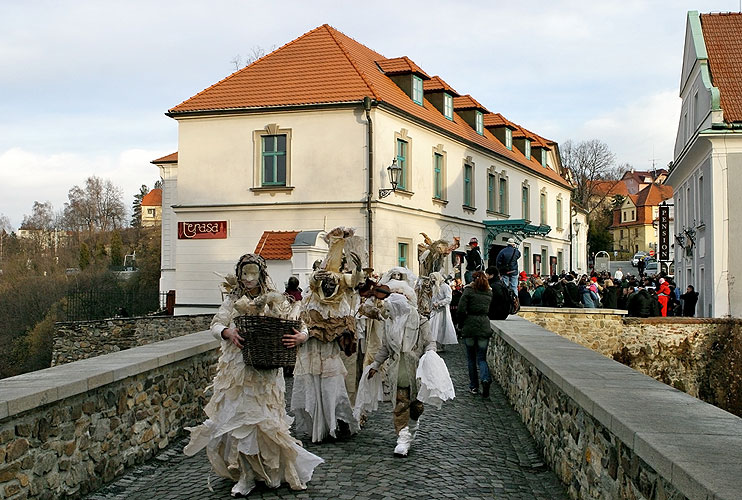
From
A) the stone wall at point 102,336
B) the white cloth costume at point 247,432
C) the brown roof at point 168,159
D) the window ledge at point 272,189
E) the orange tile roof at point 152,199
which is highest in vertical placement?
the orange tile roof at point 152,199

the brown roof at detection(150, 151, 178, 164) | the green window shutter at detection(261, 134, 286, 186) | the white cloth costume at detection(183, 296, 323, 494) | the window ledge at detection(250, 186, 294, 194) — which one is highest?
the brown roof at detection(150, 151, 178, 164)

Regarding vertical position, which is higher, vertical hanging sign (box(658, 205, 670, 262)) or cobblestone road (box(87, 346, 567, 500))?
vertical hanging sign (box(658, 205, 670, 262))

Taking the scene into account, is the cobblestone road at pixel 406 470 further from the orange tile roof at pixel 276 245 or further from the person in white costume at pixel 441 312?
the orange tile roof at pixel 276 245

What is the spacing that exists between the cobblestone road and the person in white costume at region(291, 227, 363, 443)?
22 cm

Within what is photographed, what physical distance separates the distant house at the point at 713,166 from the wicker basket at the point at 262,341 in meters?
20.6

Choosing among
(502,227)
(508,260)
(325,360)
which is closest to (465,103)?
(502,227)

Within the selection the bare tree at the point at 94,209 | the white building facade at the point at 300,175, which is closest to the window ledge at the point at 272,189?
the white building facade at the point at 300,175

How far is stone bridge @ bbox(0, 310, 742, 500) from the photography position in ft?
12.8

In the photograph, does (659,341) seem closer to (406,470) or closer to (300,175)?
(300,175)

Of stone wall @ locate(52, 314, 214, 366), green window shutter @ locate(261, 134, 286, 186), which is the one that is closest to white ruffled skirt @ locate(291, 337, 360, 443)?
stone wall @ locate(52, 314, 214, 366)

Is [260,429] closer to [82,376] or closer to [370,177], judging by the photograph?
[82,376]

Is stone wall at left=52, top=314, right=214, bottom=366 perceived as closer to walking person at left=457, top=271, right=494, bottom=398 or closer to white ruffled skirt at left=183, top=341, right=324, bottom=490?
walking person at left=457, top=271, right=494, bottom=398

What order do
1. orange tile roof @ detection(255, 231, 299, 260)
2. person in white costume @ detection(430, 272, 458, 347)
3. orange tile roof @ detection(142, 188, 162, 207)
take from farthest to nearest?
orange tile roof @ detection(142, 188, 162, 207) < orange tile roof @ detection(255, 231, 299, 260) < person in white costume @ detection(430, 272, 458, 347)

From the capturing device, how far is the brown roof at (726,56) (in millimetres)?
24609
